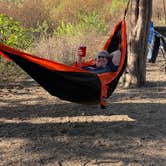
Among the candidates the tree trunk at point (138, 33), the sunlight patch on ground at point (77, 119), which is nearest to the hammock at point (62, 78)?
the sunlight patch on ground at point (77, 119)

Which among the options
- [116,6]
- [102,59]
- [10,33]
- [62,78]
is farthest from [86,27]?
[62,78]

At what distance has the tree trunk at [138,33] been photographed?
7.16 metres

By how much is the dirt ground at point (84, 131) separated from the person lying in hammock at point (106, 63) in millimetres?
592

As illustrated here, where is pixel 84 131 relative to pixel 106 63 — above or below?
below

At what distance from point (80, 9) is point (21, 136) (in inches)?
390

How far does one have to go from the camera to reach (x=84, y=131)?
4.93 meters

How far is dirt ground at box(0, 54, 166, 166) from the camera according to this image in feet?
13.5

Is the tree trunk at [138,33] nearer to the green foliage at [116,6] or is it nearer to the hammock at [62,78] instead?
the hammock at [62,78]

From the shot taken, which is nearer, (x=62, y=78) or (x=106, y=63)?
(x=62, y=78)

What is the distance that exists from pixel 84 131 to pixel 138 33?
8.99ft

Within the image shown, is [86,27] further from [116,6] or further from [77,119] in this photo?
[77,119]

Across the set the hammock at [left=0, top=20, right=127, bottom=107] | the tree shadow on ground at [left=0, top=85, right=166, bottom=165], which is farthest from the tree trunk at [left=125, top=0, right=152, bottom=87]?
the hammock at [left=0, top=20, right=127, bottom=107]

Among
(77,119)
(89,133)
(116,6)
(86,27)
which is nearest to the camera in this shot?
(89,133)

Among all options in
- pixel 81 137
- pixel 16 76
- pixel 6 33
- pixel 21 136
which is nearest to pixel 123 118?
pixel 81 137
